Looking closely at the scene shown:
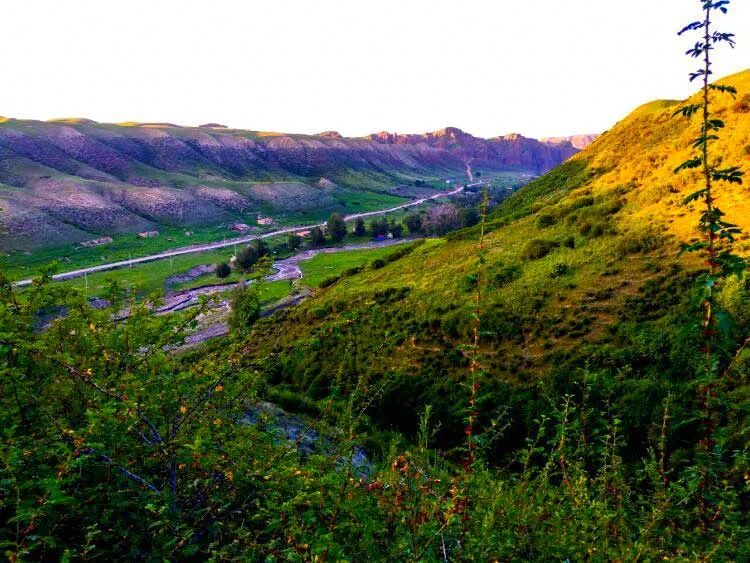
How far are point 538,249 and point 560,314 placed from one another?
11.4m

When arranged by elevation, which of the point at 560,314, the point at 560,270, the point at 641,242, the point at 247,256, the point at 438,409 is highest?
the point at 641,242

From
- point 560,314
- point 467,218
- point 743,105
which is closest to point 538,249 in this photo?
point 560,314

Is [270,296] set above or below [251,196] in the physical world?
below

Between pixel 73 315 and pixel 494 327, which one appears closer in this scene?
pixel 73 315

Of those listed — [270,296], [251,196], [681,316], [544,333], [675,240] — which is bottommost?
[270,296]

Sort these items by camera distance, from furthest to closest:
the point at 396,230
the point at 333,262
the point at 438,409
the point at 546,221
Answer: the point at 396,230 → the point at 333,262 → the point at 546,221 → the point at 438,409

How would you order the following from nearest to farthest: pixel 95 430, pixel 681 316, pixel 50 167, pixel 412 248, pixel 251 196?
pixel 95 430 < pixel 681 316 < pixel 412 248 < pixel 50 167 < pixel 251 196

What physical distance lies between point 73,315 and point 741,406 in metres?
8.77

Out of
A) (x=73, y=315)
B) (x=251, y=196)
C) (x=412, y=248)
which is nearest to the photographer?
(x=73, y=315)

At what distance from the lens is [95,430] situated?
3771 mm

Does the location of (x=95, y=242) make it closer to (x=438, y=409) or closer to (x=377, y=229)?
(x=377, y=229)

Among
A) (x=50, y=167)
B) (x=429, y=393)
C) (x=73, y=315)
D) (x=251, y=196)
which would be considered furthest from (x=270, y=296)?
(x=50, y=167)

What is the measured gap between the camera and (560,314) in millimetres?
Result: 26234

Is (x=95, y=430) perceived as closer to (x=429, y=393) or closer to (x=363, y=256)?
(x=429, y=393)
